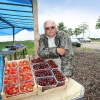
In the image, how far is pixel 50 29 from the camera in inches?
111

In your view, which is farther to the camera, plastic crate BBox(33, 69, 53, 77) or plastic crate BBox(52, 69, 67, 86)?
plastic crate BBox(33, 69, 53, 77)

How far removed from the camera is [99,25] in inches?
2060

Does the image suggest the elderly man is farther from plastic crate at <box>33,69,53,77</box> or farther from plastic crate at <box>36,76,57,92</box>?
plastic crate at <box>36,76,57,92</box>

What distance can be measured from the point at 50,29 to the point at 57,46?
1.11 ft

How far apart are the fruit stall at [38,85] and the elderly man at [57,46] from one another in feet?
0.62

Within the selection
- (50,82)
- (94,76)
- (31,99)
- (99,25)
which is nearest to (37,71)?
(50,82)

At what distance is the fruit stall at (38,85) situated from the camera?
7.52 ft

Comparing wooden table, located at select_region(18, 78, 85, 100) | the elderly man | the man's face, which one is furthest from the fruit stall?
the man's face

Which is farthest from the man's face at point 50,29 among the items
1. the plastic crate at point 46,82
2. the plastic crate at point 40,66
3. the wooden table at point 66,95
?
the wooden table at point 66,95

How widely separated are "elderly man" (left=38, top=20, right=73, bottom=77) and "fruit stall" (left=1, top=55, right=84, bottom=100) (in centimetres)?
19

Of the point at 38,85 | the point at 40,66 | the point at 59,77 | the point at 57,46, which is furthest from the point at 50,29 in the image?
the point at 38,85

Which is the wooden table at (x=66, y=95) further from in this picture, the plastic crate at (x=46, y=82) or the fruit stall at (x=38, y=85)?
the plastic crate at (x=46, y=82)

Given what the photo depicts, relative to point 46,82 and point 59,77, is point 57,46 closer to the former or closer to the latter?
point 59,77

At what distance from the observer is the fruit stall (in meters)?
2.29
